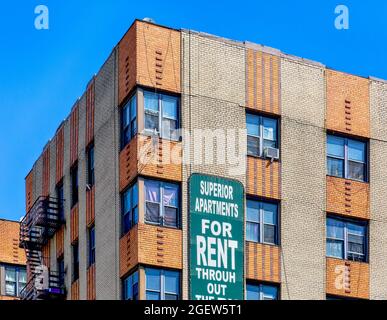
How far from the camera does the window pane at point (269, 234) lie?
43938mm

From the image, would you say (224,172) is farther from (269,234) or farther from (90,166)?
(90,166)

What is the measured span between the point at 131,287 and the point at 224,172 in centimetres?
509

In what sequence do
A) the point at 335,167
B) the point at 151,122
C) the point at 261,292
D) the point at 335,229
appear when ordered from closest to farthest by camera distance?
the point at 151,122, the point at 261,292, the point at 335,229, the point at 335,167

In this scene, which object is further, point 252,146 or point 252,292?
point 252,146

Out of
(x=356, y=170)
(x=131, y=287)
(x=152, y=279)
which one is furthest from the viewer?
(x=356, y=170)

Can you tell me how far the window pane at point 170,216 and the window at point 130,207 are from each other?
3.28ft

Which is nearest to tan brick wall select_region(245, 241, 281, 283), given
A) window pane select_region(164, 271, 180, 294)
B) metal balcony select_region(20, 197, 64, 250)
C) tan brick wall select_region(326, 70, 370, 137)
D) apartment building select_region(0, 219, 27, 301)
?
window pane select_region(164, 271, 180, 294)

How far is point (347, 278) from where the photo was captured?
4516 centimetres

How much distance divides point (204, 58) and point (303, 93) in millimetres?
4385

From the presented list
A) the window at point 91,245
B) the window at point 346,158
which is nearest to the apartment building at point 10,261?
the window at point 91,245

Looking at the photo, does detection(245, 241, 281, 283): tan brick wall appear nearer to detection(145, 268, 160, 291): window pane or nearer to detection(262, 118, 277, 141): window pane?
detection(145, 268, 160, 291): window pane

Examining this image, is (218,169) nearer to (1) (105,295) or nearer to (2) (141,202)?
(2) (141,202)

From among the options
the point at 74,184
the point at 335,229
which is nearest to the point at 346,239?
the point at 335,229
